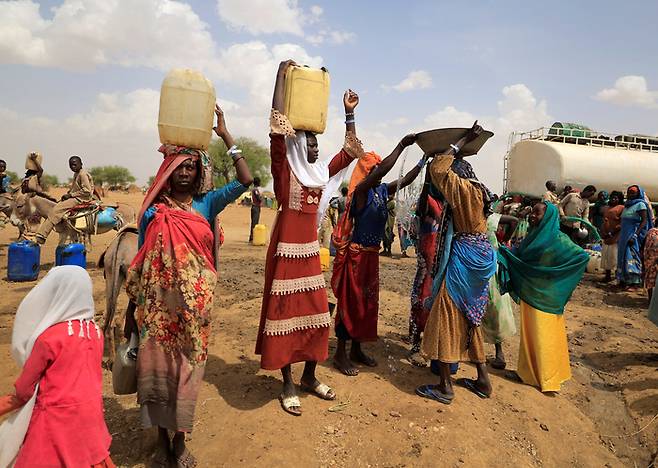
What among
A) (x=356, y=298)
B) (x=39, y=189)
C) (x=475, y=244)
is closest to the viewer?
(x=475, y=244)

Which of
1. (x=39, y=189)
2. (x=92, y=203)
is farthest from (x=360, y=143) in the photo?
(x=39, y=189)

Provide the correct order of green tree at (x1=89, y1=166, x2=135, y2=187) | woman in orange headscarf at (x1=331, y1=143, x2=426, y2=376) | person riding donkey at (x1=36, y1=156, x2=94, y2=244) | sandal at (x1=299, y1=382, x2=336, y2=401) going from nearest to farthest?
sandal at (x1=299, y1=382, x2=336, y2=401) → woman in orange headscarf at (x1=331, y1=143, x2=426, y2=376) → person riding donkey at (x1=36, y1=156, x2=94, y2=244) → green tree at (x1=89, y1=166, x2=135, y2=187)

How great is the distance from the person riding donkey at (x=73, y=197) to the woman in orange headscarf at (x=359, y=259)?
21.6 ft

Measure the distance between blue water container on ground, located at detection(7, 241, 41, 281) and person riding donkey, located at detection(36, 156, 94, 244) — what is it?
1.29 ft

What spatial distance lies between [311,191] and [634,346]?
534 centimetres

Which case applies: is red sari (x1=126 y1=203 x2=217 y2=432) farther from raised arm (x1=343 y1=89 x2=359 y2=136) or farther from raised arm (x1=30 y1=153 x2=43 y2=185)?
raised arm (x1=30 y1=153 x2=43 y2=185)

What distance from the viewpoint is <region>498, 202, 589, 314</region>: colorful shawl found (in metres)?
4.43

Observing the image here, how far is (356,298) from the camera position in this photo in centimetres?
437

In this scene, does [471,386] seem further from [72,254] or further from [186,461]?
[72,254]

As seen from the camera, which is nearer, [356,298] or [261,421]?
[261,421]

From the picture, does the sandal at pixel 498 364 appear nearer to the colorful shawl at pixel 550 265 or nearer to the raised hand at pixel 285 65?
the colorful shawl at pixel 550 265

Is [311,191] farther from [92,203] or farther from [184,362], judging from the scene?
[92,203]

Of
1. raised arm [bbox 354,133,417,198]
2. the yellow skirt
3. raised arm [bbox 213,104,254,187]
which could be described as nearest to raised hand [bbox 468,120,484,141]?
raised arm [bbox 354,133,417,198]

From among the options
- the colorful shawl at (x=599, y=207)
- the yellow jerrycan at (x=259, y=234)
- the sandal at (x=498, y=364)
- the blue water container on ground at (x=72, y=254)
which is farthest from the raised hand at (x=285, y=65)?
the colorful shawl at (x=599, y=207)
